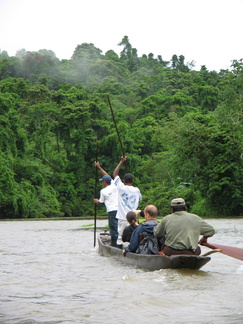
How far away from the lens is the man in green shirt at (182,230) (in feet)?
28.8

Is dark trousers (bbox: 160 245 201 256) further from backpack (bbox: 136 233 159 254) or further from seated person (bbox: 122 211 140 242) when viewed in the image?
seated person (bbox: 122 211 140 242)

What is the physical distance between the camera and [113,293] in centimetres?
785

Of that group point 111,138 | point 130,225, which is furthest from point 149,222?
point 111,138

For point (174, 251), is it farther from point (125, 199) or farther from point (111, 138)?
point (111, 138)

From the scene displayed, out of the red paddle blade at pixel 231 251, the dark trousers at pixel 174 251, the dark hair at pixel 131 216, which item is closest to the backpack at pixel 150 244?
→ the dark trousers at pixel 174 251

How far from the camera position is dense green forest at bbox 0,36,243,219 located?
3309 cm

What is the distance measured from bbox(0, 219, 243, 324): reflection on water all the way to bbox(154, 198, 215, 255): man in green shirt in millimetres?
368

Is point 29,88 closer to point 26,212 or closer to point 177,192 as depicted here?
point 26,212

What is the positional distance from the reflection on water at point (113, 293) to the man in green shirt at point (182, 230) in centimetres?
37

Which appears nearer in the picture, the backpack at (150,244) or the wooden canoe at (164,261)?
the wooden canoe at (164,261)

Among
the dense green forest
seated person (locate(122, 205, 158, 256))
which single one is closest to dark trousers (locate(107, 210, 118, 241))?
seated person (locate(122, 205, 158, 256))

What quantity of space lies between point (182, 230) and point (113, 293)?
63.4 inches

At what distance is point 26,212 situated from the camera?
132 ft

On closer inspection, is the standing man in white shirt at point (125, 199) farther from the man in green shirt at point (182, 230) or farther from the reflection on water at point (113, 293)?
the man in green shirt at point (182, 230)
